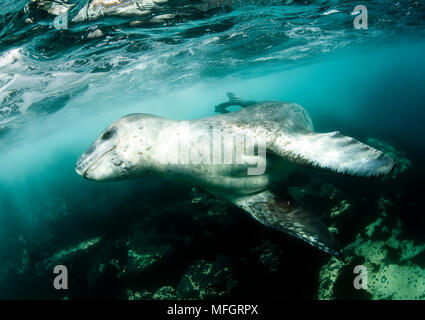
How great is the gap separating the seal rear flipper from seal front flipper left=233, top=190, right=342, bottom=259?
0.71 metres

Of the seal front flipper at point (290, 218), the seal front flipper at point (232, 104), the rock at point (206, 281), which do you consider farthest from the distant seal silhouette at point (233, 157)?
the seal front flipper at point (232, 104)

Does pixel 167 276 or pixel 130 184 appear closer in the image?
pixel 167 276

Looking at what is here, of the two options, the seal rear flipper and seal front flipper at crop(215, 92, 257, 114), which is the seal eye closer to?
the seal rear flipper

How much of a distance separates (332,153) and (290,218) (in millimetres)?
934

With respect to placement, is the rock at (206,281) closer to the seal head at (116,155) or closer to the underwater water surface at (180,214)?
the underwater water surface at (180,214)

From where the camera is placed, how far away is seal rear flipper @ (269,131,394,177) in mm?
2051

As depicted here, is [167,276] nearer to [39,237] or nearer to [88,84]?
[39,237]

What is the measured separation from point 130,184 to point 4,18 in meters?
7.30

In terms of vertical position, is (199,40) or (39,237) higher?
(199,40)

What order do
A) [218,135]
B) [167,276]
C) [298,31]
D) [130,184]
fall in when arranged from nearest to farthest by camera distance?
[218,135] → [167,276] → [130,184] → [298,31]

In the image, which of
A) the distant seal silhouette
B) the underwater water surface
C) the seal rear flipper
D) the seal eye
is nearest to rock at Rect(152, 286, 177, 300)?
the underwater water surface

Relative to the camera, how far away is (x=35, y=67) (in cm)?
849

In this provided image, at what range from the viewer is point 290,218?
2775mm
